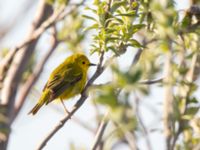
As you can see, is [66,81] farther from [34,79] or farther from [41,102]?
[34,79]

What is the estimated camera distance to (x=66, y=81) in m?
6.70

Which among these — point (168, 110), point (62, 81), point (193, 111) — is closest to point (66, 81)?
point (62, 81)

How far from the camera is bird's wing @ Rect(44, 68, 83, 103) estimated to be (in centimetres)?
Answer: 652

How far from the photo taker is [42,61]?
7.06m

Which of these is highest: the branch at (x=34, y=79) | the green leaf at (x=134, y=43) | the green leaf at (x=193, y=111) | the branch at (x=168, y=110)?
the branch at (x=168, y=110)

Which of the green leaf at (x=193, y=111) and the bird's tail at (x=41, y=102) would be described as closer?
the green leaf at (x=193, y=111)

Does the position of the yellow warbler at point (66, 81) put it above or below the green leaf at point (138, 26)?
below

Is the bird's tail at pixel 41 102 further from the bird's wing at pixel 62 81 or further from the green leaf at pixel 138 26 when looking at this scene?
the green leaf at pixel 138 26

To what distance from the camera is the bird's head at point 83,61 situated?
701 centimetres

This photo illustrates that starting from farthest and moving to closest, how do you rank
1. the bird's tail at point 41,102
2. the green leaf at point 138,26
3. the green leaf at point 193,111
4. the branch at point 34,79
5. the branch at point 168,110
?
the branch at point 34,79
the bird's tail at point 41,102
the green leaf at point 138,26
the green leaf at point 193,111
the branch at point 168,110

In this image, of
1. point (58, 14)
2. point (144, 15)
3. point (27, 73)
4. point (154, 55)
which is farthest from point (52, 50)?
point (144, 15)

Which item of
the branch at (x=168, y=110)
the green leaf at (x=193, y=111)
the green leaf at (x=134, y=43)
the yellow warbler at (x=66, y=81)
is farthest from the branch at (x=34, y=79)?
the branch at (x=168, y=110)

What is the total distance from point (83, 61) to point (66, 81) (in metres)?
0.46

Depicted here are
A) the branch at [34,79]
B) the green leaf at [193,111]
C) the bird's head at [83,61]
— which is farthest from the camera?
the bird's head at [83,61]
